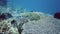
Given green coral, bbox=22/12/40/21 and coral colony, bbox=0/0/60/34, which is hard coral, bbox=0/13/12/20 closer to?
coral colony, bbox=0/0/60/34

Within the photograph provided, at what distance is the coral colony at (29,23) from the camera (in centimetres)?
259

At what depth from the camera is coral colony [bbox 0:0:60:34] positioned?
8.48 feet

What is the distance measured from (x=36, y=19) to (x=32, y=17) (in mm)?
95

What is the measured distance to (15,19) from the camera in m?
2.65

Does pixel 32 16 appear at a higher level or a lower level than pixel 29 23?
higher

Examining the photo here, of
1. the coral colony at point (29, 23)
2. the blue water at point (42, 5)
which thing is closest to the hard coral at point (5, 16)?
the coral colony at point (29, 23)

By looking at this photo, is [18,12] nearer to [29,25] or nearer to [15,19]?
[15,19]

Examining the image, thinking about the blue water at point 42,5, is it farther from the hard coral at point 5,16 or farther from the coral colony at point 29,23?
the hard coral at point 5,16

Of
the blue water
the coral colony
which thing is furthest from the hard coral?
the blue water

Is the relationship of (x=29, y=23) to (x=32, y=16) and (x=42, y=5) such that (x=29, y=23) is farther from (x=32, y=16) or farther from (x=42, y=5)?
(x=42, y=5)

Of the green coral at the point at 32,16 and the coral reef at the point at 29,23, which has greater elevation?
the green coral at the point at 32,16

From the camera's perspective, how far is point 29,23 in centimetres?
262

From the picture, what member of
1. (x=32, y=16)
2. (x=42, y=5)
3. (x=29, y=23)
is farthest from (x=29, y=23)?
(x=42, y=5)

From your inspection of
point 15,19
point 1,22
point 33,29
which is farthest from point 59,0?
point 1,22
